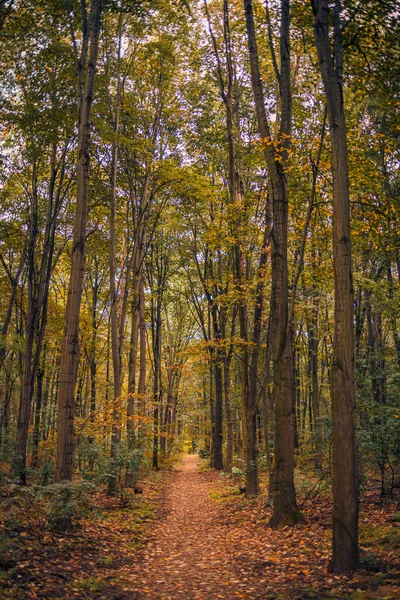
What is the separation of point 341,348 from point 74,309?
16.3 feet

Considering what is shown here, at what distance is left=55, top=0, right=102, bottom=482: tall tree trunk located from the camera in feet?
25.1

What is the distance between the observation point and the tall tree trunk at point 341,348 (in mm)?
5051

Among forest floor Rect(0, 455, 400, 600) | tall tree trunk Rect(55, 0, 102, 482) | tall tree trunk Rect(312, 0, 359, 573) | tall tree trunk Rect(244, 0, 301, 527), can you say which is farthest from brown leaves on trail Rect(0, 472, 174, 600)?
tall tree trunk Rect(244, 0, 301, 527)

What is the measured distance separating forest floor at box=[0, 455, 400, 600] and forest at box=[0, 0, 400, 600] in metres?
0.05

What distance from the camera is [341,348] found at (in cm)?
530

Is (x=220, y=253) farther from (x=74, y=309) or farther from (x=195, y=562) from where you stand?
(x=195, y=562)

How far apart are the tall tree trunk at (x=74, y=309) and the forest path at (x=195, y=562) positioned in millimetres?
2370

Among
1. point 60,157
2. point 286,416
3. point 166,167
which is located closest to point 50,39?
point 60,157

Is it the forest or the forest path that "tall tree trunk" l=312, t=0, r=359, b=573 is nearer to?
the forest

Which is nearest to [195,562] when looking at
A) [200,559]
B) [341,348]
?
[200,559]

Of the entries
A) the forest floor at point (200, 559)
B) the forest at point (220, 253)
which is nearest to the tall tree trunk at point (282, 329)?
the forest at point (220, 253)

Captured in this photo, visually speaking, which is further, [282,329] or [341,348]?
[282,329]

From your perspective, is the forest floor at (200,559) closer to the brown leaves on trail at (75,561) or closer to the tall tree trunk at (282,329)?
the brown leaves on trail at (75,561)

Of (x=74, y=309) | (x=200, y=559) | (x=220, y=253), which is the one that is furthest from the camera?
(x=220, y=253)
